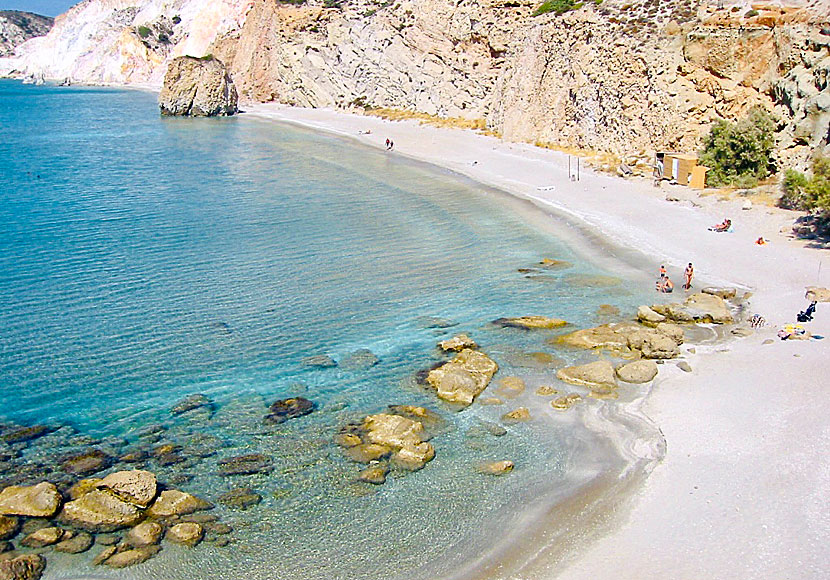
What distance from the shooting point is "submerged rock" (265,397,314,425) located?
15375 mm

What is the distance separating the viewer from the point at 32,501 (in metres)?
12.0

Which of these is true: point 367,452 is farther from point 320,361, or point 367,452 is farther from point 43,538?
point 43,538

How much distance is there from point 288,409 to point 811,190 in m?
21.5

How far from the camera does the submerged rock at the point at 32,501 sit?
1187cm

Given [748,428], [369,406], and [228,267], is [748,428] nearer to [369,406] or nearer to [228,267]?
[369,406]

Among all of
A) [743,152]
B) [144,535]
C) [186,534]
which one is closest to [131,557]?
[144,535]

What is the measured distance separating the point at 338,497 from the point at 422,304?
1003 centimetres

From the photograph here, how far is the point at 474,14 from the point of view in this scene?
63344 mm

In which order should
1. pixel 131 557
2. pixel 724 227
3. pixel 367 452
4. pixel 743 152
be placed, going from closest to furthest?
pixel 131 557, pixel 367 452, pixel 724 227, pixel 743 152

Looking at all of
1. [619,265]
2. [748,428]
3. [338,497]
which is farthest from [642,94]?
[338,497]

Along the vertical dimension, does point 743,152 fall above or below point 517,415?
above

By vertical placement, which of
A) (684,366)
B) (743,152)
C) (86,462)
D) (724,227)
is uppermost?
(743,152)

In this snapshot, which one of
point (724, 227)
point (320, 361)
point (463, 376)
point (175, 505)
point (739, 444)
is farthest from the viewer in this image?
point (724, 227)

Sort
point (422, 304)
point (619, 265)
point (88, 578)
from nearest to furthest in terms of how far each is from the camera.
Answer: point (88, 578) < point (422, 304) < point (619, 265)
